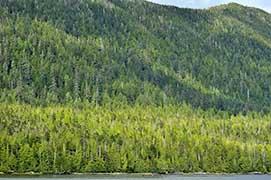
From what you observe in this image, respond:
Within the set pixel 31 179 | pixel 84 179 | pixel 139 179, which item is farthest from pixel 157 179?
pixel 31 179

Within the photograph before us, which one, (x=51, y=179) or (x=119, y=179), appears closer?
(x=51, y=179)

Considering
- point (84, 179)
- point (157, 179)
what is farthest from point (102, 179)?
point (157, 179)

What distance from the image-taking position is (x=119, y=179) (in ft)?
628

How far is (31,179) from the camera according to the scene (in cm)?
17850

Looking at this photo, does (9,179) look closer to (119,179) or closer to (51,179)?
(51,179)

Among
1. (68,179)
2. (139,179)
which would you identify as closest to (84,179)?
(68,179)

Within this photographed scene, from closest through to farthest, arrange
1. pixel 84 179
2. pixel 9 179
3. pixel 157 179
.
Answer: pixel 9 179 < pixel 84 179 < pixel 157 179

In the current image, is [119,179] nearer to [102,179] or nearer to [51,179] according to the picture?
[102,179]

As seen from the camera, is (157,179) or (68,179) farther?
(157,179)

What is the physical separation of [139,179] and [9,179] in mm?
39289

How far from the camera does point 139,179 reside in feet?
636

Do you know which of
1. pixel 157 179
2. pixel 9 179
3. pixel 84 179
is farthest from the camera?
pixel 157 179

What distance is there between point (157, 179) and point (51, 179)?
3479 centimetres

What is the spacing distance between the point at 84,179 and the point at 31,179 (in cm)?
1496
